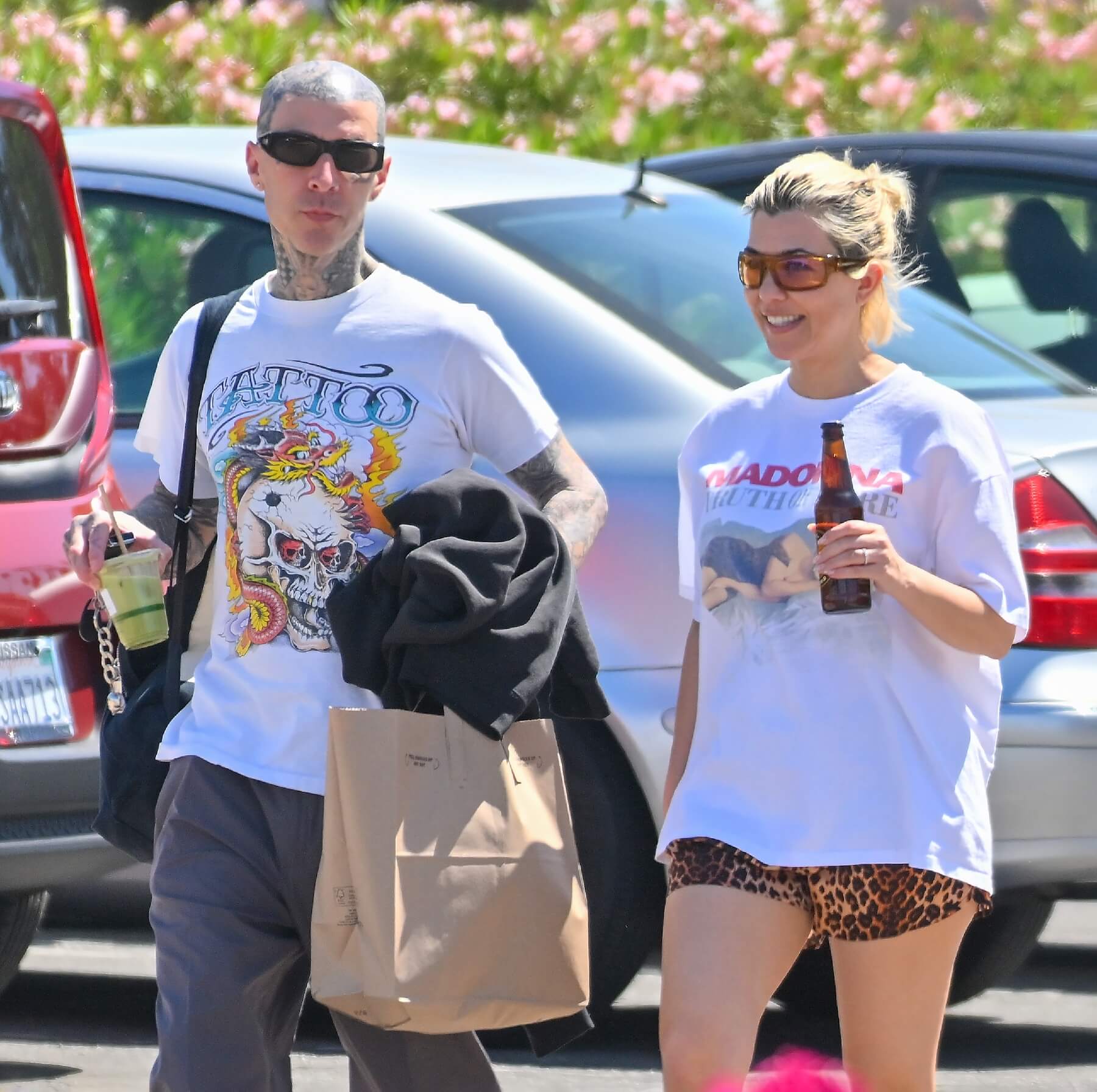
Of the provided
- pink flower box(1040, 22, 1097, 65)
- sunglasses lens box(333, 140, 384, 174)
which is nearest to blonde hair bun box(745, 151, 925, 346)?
sunglasses lens box(333, 140, 384, 174)

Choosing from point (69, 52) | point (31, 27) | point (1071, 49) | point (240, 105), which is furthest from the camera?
point (1071, 49)

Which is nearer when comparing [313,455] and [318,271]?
[313,455]

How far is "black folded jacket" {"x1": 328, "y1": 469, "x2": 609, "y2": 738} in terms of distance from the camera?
3307 mm

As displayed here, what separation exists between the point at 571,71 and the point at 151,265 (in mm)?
5476

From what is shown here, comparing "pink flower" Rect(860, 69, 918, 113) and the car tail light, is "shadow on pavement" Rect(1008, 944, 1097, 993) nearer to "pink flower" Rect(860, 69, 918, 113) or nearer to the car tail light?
the car tail light

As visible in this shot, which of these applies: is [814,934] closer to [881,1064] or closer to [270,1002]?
[881,1064]

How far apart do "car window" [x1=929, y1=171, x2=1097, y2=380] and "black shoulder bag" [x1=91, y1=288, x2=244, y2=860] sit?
349cm

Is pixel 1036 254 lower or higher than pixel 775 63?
lower

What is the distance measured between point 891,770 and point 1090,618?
137cm

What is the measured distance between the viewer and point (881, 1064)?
11.3ft

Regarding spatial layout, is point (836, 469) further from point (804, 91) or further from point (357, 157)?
point (804, 91)

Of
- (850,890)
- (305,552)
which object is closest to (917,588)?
(850,890)

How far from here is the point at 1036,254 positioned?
22.8 ft

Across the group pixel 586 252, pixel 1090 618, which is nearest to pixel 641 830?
pixel 1090 618
